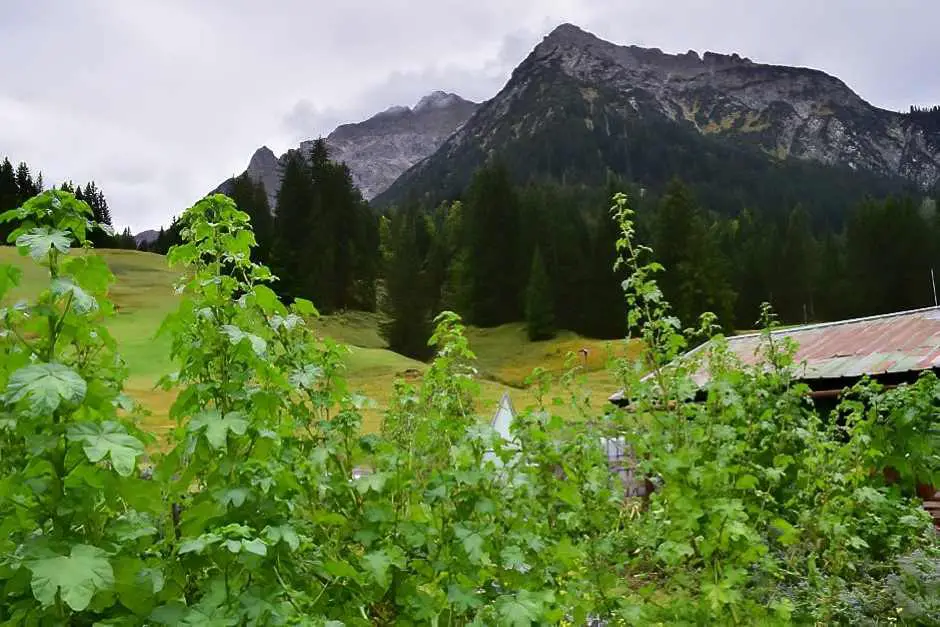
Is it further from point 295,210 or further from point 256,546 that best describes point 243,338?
point 295,210

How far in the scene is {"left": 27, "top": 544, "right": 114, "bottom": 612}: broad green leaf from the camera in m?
1.35

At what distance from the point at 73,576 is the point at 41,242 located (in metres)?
0.76

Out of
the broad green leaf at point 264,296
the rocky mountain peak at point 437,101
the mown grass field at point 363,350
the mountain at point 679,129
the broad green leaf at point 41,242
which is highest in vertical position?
the rocky mountain peak at point 437,101

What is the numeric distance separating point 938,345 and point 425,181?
86.3 meters

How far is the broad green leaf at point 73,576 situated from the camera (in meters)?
1.35

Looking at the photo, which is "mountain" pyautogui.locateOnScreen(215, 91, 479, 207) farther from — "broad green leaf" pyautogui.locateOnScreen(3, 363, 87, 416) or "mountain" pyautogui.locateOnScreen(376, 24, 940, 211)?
"broad green leaf" pyautogui.locateOnScreen(3, 363, 87, 416)

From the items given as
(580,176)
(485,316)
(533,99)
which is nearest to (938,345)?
Answer: (485,316)

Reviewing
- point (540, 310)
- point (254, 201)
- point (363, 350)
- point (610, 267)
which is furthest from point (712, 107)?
point (363, 350)

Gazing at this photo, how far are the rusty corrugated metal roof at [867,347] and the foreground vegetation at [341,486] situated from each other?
95.9 inches

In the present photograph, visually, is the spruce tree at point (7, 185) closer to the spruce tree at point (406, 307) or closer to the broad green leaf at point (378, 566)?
the spruce tree at point (406, 307)

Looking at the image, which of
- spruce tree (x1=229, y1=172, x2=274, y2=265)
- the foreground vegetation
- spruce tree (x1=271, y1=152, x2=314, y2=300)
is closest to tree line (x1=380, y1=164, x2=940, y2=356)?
spruce tree (x1=271, y1=152, x2=314, y2=300)

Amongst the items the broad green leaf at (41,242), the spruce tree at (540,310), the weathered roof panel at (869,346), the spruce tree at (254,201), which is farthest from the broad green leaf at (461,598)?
the spruce tree at (254,201)

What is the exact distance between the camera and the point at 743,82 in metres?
136

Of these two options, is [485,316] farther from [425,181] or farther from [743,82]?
[743,82]
